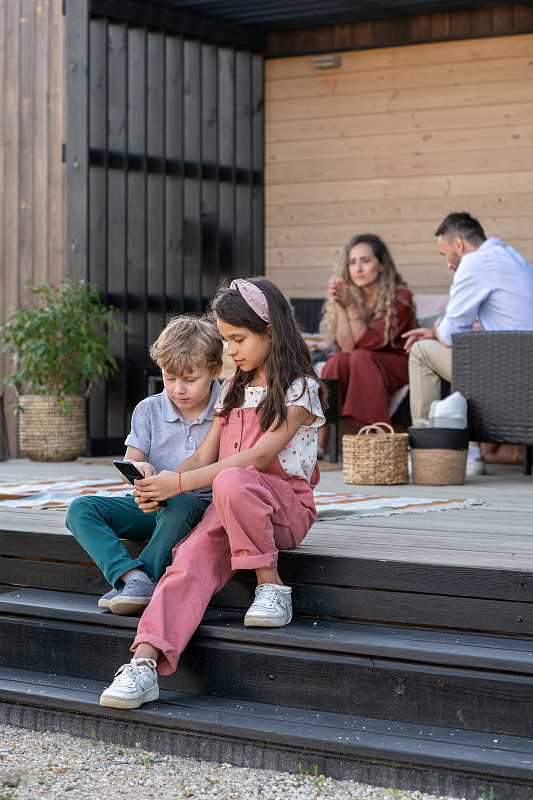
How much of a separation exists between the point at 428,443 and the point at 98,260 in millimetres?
2697

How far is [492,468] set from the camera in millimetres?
5082

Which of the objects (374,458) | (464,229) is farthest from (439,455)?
(464,229)

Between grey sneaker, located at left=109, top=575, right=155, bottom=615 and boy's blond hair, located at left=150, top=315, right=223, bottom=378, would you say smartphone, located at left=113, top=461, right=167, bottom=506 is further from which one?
boy's blond hair, located at left=150, top=315, right=223, bottom=378

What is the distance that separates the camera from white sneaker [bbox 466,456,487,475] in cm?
465

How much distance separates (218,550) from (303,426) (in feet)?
1.35

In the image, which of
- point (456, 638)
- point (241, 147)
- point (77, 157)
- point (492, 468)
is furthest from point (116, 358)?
point (456, 638)

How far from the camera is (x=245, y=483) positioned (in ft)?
7.54

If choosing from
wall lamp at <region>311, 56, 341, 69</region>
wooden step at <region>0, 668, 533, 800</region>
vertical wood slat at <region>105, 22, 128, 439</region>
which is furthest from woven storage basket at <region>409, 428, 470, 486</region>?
wall lamp at <region>311, 56, 341, 69</region>

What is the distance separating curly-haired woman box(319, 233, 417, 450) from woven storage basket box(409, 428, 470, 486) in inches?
38.6

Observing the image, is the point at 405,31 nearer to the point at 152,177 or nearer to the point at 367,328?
the point at 152,177

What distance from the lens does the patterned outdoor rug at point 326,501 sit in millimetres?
3213

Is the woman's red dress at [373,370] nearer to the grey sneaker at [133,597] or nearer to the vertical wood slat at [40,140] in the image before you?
the vertical wood slat at [40,140]

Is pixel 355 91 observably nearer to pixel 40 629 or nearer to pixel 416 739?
pixel 40 629

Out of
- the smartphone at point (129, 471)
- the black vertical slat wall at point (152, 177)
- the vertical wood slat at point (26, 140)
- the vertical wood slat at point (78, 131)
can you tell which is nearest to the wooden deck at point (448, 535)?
the smartphone at point (129, 471)
